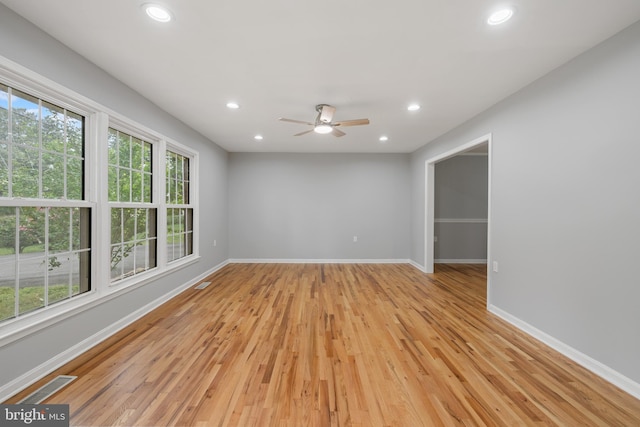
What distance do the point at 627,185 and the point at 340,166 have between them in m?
4.83

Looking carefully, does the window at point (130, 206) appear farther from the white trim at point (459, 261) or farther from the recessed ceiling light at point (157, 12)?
the white trim at point (459, 261)

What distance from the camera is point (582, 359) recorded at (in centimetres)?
217

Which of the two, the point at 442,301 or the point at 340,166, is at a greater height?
the point at 340,166

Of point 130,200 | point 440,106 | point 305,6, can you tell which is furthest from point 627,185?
point 130,200

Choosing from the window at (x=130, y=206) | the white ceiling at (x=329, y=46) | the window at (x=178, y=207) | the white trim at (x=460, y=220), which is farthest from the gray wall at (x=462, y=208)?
the window at (x=130, y=206)

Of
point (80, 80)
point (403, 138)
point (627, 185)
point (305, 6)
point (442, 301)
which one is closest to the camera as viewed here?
point (305, 6)

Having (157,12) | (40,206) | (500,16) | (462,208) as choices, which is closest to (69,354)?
(40,206)

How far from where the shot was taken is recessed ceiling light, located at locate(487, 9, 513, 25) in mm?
1759

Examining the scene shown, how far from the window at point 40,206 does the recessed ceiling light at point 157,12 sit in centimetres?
115

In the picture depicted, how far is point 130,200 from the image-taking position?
3.08m

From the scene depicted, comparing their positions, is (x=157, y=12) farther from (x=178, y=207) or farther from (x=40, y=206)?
(x=178, y=207)

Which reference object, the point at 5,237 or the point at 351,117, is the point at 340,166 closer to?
the point at 351,117

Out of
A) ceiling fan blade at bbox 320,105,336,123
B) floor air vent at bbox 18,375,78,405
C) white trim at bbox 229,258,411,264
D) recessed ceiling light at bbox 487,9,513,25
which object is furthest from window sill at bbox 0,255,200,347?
recessed ceiling light at bbox 487,9,513,25

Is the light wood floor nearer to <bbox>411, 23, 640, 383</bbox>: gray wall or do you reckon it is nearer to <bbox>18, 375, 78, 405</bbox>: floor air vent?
<bbox>18, 375, 78, 405</bbox>: floor air vent
